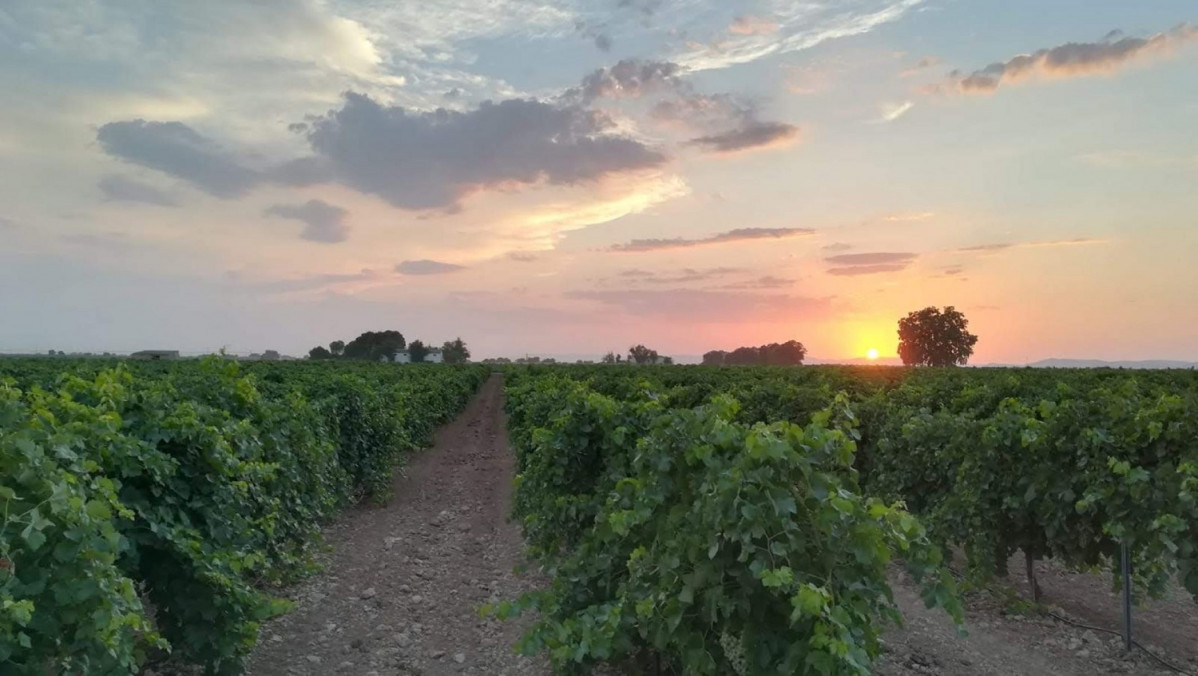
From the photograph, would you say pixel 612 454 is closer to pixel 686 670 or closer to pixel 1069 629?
pixel 686 670

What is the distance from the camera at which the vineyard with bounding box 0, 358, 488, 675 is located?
3410mm

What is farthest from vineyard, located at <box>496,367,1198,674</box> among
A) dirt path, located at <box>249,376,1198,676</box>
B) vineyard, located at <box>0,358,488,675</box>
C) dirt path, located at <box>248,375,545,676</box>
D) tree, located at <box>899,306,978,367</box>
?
tree, located at <box>899,306,978,367</box>

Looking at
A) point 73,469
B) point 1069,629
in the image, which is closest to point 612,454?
point 73,469

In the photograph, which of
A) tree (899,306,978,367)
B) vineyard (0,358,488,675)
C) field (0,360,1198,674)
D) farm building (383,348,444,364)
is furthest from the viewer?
farm building (383,348,444,364)

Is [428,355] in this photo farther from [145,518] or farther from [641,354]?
[145,518]

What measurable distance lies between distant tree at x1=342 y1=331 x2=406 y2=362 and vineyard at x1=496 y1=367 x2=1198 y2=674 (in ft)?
402

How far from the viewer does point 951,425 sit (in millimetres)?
9078

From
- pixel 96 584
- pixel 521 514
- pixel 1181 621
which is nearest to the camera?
pixel 96 584

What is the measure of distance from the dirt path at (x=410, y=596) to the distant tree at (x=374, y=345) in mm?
116237

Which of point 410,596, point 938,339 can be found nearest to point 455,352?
point 938,339

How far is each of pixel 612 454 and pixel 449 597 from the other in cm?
318

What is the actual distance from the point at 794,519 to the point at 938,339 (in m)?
104

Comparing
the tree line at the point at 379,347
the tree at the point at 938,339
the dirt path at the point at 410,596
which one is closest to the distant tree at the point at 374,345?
the tree line at the point at 379,347

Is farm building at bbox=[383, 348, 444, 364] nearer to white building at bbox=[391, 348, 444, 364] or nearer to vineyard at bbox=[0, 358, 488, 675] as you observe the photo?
white building at bbox=[391, 348, 444, 364]
